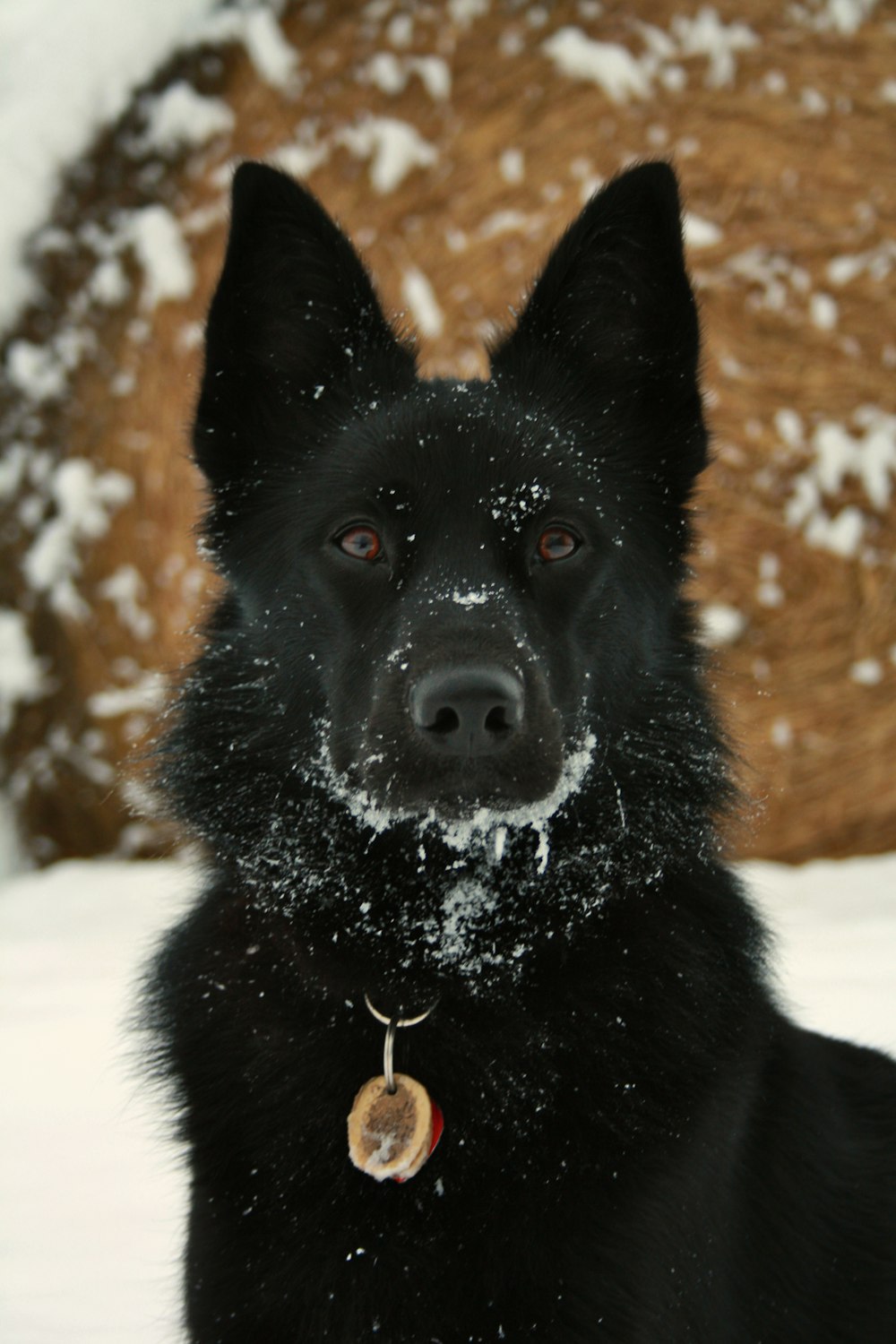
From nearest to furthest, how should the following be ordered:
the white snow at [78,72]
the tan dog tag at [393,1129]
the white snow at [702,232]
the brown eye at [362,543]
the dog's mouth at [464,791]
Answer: the tan dog tag at [393,1129] < the dog's mouth at [464,791] < the brown eye at [362,543] < the white snow at [78,72] < the white snow at [702,232]

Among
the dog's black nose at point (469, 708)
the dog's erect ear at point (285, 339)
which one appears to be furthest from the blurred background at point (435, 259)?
the dog's black nose at point (469, 708)

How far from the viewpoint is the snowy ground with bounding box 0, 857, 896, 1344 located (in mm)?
2586

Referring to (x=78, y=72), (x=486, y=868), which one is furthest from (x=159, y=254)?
(x=486, y=868)

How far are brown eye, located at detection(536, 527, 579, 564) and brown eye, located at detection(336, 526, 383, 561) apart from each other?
295 millimetres

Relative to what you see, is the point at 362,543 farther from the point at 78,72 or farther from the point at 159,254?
the point at 78,72

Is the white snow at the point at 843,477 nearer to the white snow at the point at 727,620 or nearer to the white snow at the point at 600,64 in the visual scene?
the white snow at the point at 727,620

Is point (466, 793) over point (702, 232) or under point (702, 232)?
under

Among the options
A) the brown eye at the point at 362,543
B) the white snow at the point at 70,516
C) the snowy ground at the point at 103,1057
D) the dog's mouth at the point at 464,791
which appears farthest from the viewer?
the white snow at the point at 70,516

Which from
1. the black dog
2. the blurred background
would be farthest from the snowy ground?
the black dog

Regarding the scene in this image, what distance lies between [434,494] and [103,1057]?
219cm

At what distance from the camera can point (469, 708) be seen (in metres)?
1.86

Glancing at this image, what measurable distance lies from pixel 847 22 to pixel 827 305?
1.01 m

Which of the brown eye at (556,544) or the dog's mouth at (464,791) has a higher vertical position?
the brown eye at (556,544)

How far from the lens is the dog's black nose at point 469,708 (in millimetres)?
1855
